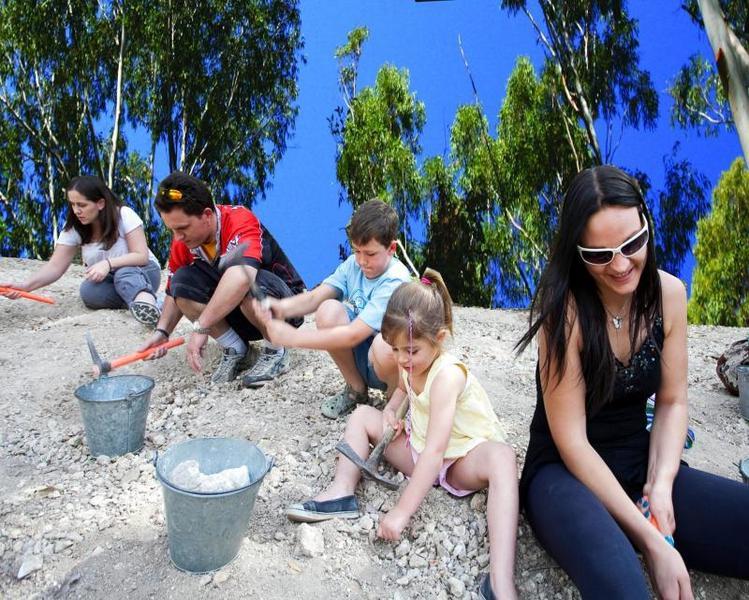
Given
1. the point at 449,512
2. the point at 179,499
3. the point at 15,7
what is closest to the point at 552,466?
the point at 449,512

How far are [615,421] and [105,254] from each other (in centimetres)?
380

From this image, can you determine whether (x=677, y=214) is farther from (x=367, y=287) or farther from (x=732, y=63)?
(x=367, y=287)

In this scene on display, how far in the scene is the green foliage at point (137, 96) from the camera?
6.28m

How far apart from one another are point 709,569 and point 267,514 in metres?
1.36

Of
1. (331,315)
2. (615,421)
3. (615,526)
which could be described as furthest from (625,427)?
(331,315)

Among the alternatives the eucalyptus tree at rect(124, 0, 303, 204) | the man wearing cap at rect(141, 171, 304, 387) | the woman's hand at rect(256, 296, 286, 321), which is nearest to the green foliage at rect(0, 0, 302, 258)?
the eucalyptus tree at rect(124, 0, 303, 204)

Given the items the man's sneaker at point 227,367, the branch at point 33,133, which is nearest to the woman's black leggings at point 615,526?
the man's sneaker at point 227,367

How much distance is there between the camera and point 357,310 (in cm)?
289

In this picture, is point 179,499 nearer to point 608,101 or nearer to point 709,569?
point 709,569

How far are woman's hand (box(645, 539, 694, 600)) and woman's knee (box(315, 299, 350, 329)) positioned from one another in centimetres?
146

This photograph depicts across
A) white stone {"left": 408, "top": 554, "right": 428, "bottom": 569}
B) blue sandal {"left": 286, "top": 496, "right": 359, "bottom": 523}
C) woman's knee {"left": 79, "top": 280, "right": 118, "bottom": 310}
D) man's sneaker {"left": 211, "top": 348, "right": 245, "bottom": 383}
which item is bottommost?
white stone {"left": 408, "top": 554, "right": 428, "bottom": 569}

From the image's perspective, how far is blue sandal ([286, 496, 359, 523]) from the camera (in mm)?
2119

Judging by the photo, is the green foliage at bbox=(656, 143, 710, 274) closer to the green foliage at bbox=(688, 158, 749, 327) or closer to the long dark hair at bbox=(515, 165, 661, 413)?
the green foliage at bbox=(688, 158, 749, 327)

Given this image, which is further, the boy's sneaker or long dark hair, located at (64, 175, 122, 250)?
long dark hair, located at (64, 175, 122, 250)
